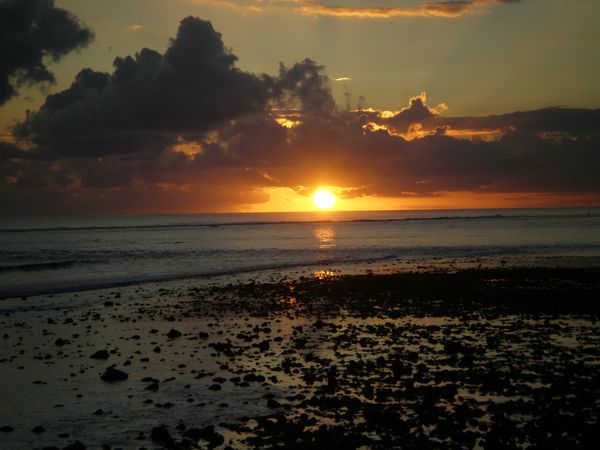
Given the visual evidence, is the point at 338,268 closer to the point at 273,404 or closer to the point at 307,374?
the point at 307,374

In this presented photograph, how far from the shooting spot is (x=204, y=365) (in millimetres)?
19156

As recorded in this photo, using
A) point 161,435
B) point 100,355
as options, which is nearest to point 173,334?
point 100,355

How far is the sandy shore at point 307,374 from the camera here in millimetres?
12422

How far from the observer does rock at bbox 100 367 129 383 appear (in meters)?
17.5

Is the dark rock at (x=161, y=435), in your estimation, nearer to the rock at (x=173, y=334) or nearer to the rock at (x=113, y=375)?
the rock at (x=113, y=375)

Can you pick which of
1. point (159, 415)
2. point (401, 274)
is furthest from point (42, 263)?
point (159, 415)

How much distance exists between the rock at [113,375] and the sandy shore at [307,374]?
4 centimetres

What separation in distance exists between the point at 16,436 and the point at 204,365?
7.05m

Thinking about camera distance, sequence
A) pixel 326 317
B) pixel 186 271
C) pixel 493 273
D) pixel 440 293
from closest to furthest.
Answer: pixel 326 317 → pixel 440 293 → pixel 493 273 → pixel 186 271

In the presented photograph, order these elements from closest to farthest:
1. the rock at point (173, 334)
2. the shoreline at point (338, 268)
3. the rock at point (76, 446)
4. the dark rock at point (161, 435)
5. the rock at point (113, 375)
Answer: the rock at point (76, 446) → the dark rock at point (161, 435) → the rock at point (113, 375) → the rock at point (173, 334) → the shoreline at point (338, 268)

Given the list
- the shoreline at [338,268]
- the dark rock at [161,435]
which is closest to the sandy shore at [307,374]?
the dark rock at [161,435]

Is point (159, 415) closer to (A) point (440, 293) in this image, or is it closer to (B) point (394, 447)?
(B) point (394, 447)

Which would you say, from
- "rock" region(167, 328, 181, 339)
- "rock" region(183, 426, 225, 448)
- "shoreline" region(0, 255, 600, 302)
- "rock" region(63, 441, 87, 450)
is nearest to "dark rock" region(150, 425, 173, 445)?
"rock" region(183, 426, 225, 448)

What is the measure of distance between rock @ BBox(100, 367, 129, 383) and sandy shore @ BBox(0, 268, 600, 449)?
41 millimetres
